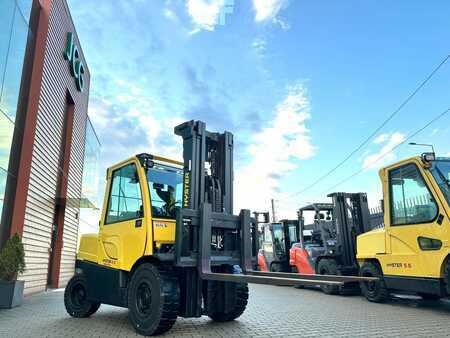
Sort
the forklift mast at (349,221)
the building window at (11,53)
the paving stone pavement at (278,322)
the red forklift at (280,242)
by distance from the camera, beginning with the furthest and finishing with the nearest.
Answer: the red forklift at (280,242)
the forklift mast at (349,221)
the building window at (11,53)
the paving stone pavement at (278,322)

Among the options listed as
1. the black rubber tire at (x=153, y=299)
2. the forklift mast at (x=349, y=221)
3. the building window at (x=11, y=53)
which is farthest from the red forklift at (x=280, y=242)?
the black rubber tire at (x=153, y=299)

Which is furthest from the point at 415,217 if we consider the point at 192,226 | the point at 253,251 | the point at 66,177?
the point at 66,177

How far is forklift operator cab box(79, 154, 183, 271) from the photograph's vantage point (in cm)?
586

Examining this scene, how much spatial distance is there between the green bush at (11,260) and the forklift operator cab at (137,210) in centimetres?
298

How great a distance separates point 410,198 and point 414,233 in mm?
731

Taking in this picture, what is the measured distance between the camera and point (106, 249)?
6773 millimetres

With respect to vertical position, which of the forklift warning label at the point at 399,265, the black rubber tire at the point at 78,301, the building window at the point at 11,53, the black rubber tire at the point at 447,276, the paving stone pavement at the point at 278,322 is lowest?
the paving stone pavement at the point at 278,322

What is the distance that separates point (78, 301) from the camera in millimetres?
7547

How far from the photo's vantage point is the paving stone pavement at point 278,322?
19.1ft

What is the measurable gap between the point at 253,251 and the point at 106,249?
2.52 meters

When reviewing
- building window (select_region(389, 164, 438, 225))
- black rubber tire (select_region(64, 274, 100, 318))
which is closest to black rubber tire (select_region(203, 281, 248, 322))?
black rubber tire (select_region(64, 274, 100, 318))

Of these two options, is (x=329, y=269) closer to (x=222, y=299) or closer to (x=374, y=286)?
(x=374, y=286)

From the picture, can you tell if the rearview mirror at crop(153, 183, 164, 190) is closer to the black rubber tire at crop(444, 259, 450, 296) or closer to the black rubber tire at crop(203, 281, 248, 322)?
the black rubber tire at crop(203, 281, 248, 322)

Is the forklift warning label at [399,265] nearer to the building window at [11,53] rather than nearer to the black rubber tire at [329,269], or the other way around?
the black rubber tire at [329,269]
